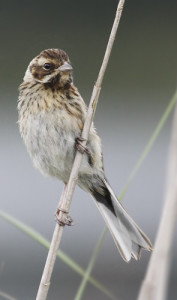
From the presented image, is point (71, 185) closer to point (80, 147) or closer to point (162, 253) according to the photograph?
point (80, 147)

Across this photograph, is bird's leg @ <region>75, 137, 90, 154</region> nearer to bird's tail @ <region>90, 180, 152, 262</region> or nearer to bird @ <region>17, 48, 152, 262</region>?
bird @ <region>17, 48, 152, 262</region>

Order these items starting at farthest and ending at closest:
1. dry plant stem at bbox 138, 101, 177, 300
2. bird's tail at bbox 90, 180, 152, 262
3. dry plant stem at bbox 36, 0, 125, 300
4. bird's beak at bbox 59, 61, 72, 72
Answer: bird's beak at bbox 59, 61, 72, 72 → bird's tail at bbox 90, 180, 152, 262 → dry plant stem at bbox 36, 0, 125, 300 → dry plant stem at bbox 138, 101, 177, 300

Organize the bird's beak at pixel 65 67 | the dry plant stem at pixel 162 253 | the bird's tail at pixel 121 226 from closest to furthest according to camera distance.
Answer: the dry plant stem at pixel 162 253, the bird's tail at pixel 121 226, the bird's beak at pixel 65 67

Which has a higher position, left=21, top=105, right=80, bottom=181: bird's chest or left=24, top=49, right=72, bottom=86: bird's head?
left=24, top=49, right=72, bottom=86: bird's head

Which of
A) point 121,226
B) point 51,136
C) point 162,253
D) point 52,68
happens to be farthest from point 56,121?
point 162,253

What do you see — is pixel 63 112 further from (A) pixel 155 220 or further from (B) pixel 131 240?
(A) pixel 155 220

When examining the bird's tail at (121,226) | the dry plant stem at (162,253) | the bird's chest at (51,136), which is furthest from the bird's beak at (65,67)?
the dry plant stem at (162,253)

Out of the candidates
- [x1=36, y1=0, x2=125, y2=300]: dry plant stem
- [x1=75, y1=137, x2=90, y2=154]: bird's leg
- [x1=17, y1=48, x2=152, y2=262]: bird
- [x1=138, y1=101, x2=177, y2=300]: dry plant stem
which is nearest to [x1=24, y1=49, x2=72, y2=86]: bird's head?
[x1=17, y1=48, x2=152, y2=262]: bird

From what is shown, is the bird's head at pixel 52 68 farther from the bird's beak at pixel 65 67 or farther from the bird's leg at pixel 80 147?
the bird's leg at pixel 80 147
